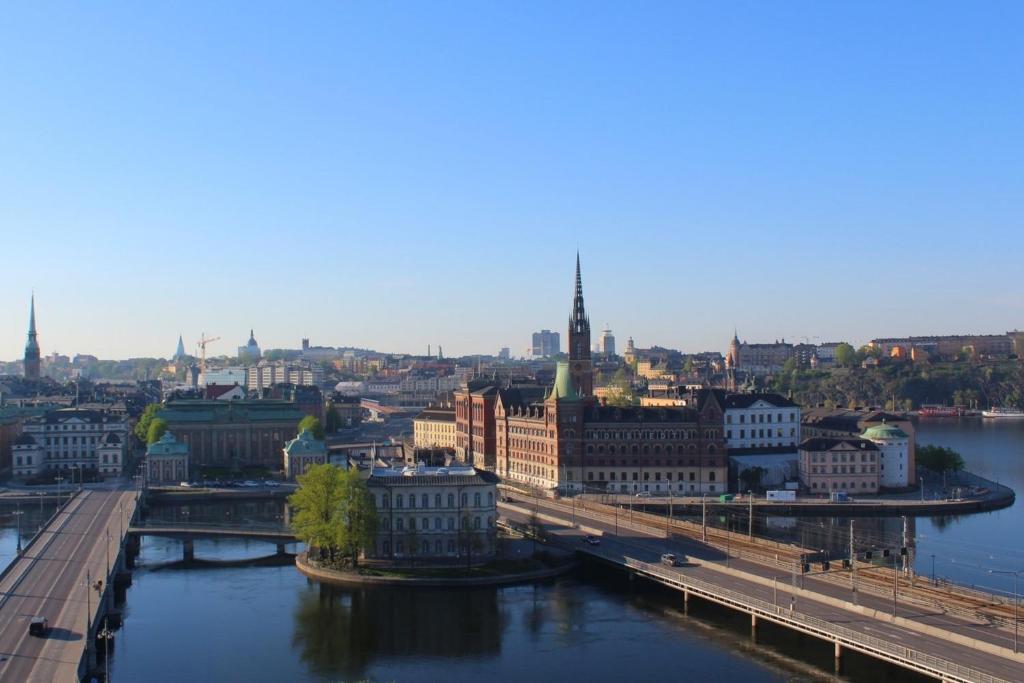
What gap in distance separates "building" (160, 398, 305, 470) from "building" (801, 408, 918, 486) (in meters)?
45.9

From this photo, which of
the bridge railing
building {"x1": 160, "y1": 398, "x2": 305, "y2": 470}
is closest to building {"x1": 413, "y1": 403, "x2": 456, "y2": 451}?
building {"x1": 160, "y1": 398, "x2": 305, "y2": 470}

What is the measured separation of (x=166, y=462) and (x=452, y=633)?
5243 cm

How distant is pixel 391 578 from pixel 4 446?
200 ft

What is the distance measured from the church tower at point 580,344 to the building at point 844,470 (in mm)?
22687

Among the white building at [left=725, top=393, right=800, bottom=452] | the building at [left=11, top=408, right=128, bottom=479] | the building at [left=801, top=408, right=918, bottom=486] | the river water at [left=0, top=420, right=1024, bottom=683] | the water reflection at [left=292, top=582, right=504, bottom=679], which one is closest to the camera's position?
the river water at [left=0, top=420, right=1024, bottom=683]

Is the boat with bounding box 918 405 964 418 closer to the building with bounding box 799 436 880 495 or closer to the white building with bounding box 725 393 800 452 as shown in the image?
the white building with bounding box 725 393 800 452

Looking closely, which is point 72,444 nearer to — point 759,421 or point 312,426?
point 312,426

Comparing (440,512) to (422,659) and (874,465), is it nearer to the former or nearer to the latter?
(422,659)

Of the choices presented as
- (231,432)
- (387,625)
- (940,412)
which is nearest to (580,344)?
(231,432)

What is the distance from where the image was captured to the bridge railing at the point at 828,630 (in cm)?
3356

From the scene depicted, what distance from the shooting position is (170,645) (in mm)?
42219

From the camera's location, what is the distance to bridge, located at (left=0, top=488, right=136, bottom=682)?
3512 centimetres

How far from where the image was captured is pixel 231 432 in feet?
335

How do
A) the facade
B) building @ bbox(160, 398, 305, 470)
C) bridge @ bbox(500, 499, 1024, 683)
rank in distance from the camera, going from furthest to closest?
building @ bbox(160, 398, 305, 470) < the facade < bridge @ bbox(500, 499, 1024, 683)
